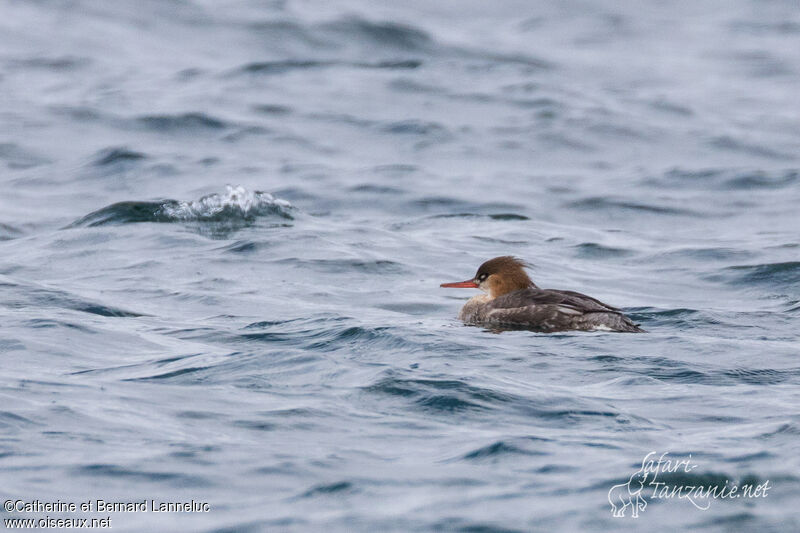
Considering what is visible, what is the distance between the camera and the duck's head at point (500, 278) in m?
9.65

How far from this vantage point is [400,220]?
13156mm

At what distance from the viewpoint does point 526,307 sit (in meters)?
8.87

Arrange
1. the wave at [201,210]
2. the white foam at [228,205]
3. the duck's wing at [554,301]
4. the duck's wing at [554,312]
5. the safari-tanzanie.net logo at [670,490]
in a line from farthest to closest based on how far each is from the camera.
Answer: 1. the white foam at [228,205]
2. the wave at [201,210]
3. the duck's wing at [554,301]
4. the duck's wing at [554,312]
5. the safari-tanzanie.net logo at [670,490]

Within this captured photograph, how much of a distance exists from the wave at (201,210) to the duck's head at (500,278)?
360 centimetres

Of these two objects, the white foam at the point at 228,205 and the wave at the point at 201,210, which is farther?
the white foam at the point at 228,205

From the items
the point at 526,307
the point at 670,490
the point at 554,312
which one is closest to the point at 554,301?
the point at 554,312

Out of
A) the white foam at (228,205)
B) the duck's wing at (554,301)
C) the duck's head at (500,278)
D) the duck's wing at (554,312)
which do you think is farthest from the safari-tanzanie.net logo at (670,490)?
the white foam at (228,205)

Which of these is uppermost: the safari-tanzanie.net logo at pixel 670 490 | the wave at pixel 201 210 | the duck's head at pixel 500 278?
the safari-tanzanie.net logo at pixel 670 490

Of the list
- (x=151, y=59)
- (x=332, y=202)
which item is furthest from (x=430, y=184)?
(x=151, y=59)

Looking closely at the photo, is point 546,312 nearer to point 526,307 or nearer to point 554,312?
point 554,312

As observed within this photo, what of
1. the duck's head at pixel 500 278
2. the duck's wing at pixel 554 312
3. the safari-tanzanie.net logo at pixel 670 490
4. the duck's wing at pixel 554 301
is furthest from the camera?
the duck's head at pixel 500 278

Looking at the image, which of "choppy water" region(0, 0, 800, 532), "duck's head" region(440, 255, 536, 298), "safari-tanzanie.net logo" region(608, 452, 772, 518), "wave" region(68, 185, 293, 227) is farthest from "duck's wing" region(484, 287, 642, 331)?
"wave" region(68, 185, 293, 227)

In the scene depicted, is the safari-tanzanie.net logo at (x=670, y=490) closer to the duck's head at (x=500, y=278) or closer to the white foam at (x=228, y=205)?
the duck's head at (x=500, y=278)

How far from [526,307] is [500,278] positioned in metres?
0.83
